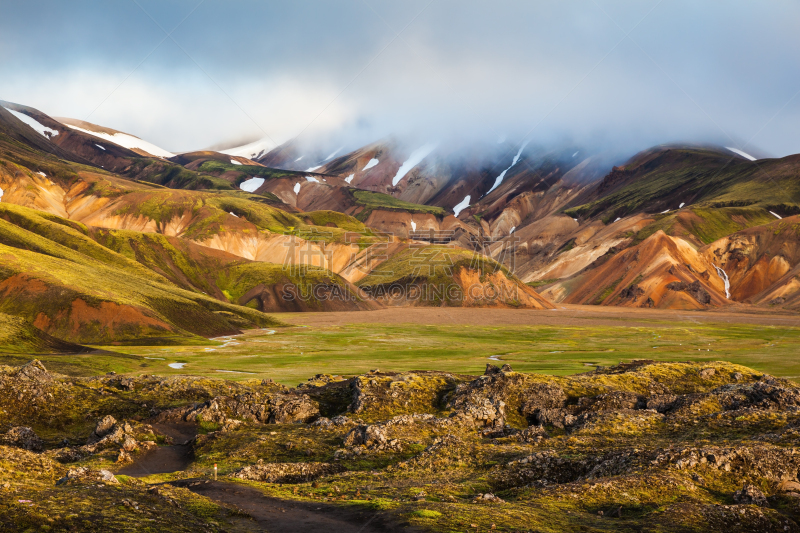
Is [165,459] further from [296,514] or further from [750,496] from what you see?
[750,496]

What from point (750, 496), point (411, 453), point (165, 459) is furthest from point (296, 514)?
point (750, 496)

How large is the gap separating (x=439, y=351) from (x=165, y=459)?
75303mm

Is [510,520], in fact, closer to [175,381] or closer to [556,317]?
[175,381]

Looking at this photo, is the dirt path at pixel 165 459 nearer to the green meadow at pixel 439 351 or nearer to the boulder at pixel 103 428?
the boulder at pixel 103 428

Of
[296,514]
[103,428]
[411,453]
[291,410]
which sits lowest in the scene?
[411,453]

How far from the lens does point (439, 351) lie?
10175cm

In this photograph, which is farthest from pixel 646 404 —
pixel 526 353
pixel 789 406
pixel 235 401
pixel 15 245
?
pixel 15 245

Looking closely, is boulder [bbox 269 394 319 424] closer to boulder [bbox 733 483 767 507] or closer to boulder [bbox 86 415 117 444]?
boulder [bbox 86 415 117 444]

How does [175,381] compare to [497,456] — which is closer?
[497,456]

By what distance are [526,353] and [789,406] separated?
66379 millimetres

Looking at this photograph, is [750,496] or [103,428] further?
[103,428]

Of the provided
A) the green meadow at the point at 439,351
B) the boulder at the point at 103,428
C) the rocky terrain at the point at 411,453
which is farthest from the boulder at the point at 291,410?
the green meadow at the point at 439,351

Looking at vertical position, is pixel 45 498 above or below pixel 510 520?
above

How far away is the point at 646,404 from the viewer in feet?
117
